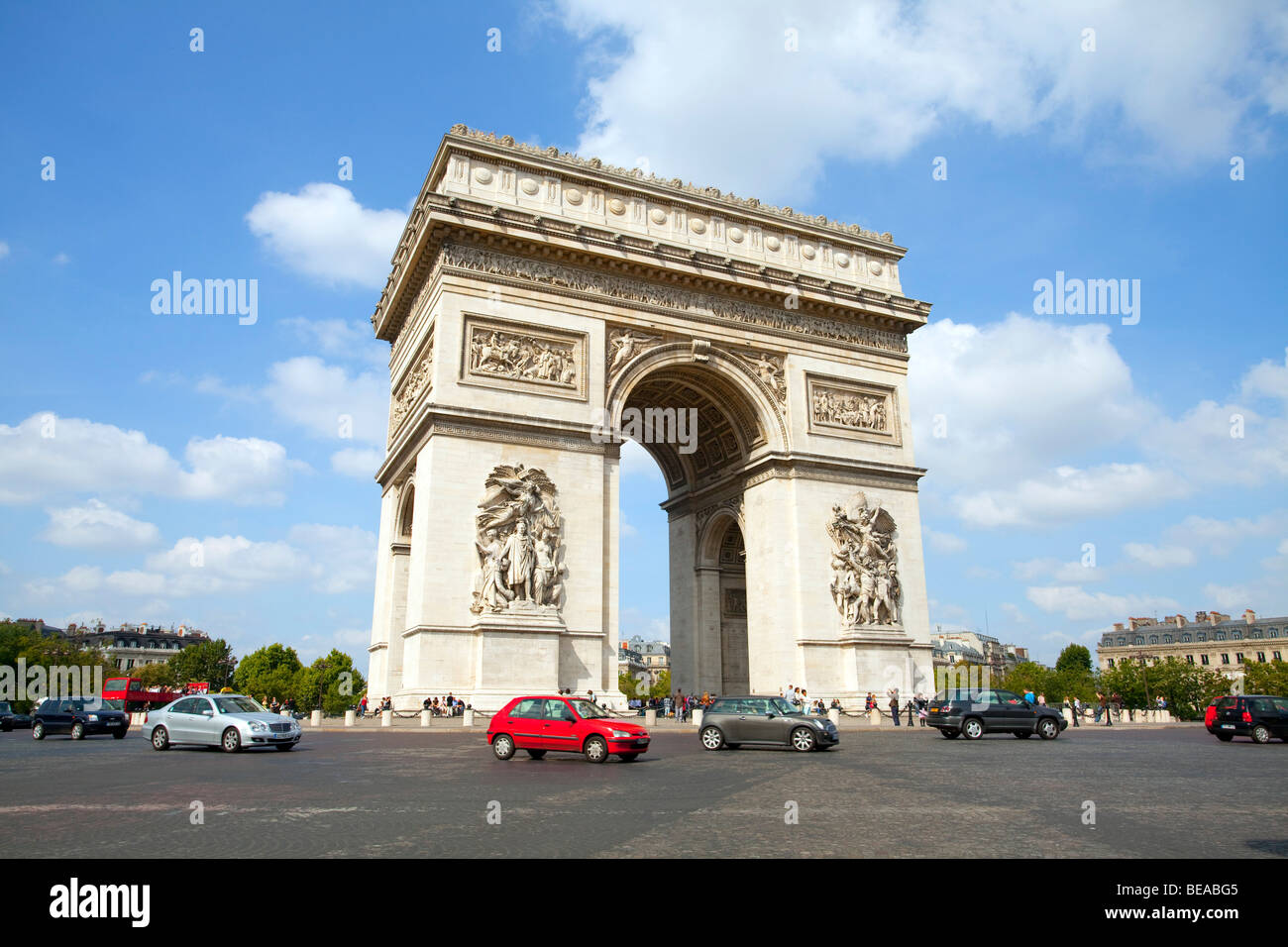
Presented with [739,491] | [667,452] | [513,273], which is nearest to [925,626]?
[739,491]

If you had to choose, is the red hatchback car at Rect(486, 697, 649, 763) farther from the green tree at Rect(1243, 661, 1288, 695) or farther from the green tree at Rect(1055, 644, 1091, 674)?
the green tree at Rect(1055, 644, 1091, 674)

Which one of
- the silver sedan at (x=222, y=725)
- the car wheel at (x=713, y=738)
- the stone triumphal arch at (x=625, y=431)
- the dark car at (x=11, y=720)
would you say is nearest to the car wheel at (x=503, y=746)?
the car wheel at (x=713, y=738)

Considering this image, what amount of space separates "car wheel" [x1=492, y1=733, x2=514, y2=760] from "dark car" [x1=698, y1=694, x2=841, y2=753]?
4582 millimetres

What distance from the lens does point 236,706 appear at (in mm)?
18609

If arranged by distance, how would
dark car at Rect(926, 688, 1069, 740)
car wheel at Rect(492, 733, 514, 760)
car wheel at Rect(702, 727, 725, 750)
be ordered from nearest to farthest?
car wheel at Rect(492, 733, 514, 760) → car wheel at Rect(702, 727, 725, 750) → dark car at Rect(926, 688, 1069, 740)

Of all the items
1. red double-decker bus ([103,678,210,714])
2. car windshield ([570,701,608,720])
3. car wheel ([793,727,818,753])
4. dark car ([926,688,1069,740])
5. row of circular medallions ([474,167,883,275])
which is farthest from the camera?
red double-decker bus ([103,678,210,714])

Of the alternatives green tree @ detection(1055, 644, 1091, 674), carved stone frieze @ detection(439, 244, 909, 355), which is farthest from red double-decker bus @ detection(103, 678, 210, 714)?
green tree @ detection(1055, 644, 1091, 674)

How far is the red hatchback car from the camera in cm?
1514

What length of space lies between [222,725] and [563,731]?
286 inches

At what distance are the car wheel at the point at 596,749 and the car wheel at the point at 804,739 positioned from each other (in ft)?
15.2

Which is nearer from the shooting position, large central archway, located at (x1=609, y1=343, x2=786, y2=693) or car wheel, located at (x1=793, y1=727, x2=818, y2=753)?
car wheel, located at (x1=793, y1=727, x2=818, y2=753)

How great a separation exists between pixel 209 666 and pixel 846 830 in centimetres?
9968
